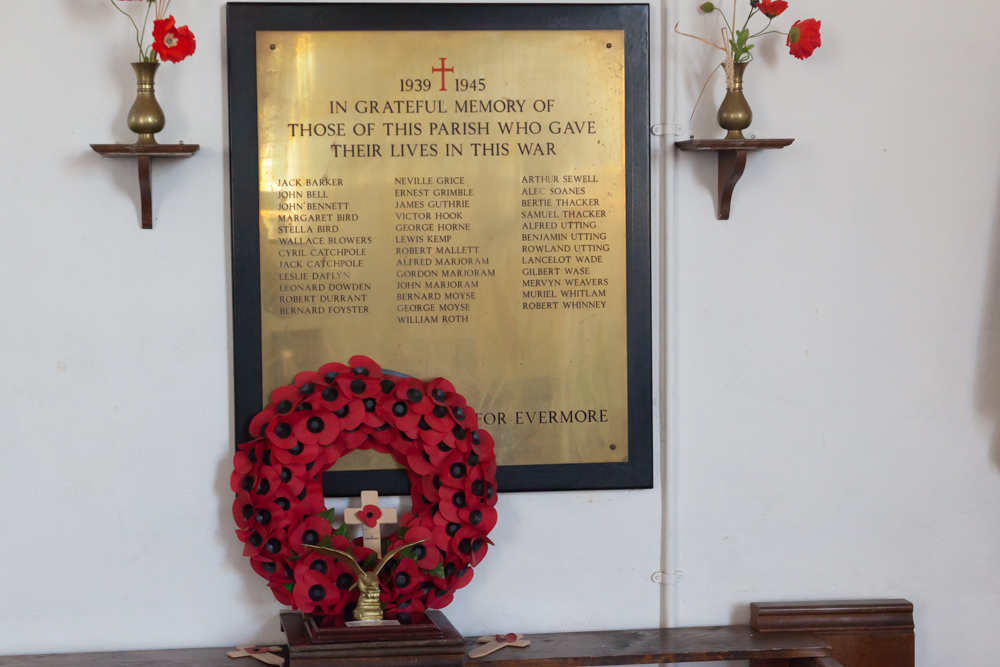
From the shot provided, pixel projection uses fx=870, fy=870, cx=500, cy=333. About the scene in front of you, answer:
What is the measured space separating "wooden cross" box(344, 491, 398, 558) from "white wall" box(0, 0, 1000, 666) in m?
0.32

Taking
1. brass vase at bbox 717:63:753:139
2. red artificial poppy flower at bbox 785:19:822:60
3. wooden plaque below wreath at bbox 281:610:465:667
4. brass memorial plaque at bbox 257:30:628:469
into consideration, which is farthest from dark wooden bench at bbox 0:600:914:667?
red artificial poppy flower at bbox 785:19:822:60

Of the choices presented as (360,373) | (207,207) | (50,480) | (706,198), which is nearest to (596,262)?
(706,198)

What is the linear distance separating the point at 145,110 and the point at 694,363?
1.47m

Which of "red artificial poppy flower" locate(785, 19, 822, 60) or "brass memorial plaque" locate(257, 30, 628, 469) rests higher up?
"red artificial poppy flower" locate(785, 19, 822, 60)

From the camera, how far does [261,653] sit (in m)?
A: 2.05

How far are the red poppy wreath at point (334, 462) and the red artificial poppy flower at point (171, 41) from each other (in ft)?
2.57

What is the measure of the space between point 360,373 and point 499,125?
71 cm

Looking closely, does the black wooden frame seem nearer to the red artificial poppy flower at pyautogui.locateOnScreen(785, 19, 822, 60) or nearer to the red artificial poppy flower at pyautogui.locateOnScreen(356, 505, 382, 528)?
the red artificial poppy flower at pyautogui.locateOnScreen(356, 505, 382, 528)

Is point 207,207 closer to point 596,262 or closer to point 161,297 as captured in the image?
point 161,297

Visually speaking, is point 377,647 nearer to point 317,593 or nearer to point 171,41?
point 317,593

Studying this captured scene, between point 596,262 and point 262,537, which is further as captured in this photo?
point 596,262

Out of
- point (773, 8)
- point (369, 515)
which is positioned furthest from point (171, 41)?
point (773, 8)

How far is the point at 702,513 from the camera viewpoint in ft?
7.47

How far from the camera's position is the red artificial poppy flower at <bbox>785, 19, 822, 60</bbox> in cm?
206
